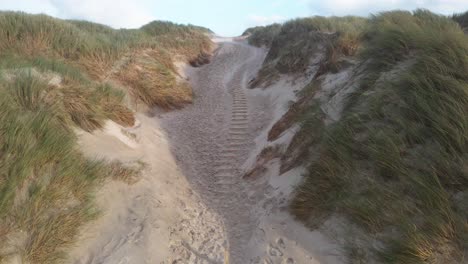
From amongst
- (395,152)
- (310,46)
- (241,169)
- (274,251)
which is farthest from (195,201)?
(310,46)

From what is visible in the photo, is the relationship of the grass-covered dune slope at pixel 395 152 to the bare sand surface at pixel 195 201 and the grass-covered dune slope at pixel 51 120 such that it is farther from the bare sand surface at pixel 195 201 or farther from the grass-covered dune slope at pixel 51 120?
the grass-covered dune slope at pixel 51 120

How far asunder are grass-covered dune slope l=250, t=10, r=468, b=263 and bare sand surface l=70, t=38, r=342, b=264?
0.41 m

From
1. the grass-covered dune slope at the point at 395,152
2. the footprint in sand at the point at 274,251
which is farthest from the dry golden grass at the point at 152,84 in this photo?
the footprint in sand at the point at 274,251

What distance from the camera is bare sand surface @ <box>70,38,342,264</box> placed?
4059mm

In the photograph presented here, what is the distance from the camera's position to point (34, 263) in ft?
11.2

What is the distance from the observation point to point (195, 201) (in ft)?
17.8

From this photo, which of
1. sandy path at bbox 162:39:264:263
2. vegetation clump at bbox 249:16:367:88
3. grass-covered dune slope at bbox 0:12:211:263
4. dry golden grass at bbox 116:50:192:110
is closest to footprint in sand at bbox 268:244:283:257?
sandy path at bbox 162:39:264:263

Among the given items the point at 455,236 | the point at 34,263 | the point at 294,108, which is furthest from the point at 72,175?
the point at 294,108

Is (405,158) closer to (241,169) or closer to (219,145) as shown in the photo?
(241,169)

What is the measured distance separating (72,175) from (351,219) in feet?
Answer: 10.6

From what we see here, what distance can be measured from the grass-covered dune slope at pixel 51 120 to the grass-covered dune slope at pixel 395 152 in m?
2.66

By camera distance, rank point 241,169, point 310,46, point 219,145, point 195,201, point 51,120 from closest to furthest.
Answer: point 51,120
point 195,201
point 241,169
point 219,145
point 310,46

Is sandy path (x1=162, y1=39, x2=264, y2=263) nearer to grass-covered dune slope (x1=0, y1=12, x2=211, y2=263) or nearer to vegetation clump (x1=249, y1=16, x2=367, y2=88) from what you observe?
grass-covered dune slope (x1=0, y1=12, x2=211, y2=263)

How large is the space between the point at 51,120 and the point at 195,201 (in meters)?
2.27
